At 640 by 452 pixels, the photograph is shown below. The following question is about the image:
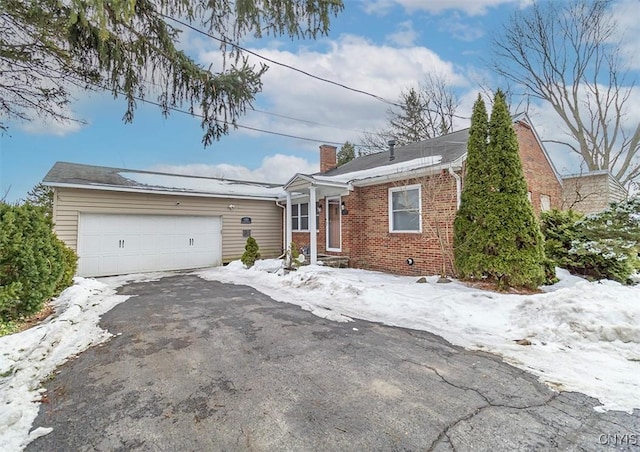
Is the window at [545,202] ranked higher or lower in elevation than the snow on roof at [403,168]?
lower

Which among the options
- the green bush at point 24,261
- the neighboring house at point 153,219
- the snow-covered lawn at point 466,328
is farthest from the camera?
the neighboring house at point 153,219

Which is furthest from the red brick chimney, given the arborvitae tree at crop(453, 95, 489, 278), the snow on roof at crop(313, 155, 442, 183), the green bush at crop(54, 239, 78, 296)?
the green bush at crop(54, 239, 78, 296)

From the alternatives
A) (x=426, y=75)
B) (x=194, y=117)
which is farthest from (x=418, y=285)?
(x=426, y=75)

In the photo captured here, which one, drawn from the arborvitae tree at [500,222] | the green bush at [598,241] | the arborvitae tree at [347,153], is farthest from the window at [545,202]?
the arborvitae tree at [347,153]

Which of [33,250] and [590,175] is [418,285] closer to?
[33,250]

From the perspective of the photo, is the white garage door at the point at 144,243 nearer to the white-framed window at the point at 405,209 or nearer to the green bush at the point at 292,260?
the green bush at the point at 292,260

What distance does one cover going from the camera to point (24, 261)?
4723 mm

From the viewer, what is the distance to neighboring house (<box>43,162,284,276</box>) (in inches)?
400

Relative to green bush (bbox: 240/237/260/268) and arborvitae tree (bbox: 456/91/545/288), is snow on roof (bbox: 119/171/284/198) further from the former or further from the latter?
arborvitae tree (bbox: 456/91/545/288)

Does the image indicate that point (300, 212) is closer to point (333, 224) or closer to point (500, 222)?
point (333, 224)

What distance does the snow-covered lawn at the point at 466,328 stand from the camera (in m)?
2.92

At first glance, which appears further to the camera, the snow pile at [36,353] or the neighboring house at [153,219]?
the neighboring house at [153,219]

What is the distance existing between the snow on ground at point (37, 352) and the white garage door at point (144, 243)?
4.13m

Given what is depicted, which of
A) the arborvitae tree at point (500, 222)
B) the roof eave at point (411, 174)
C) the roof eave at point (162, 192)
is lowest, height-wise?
the arborvitae tree at point (500, 222)
